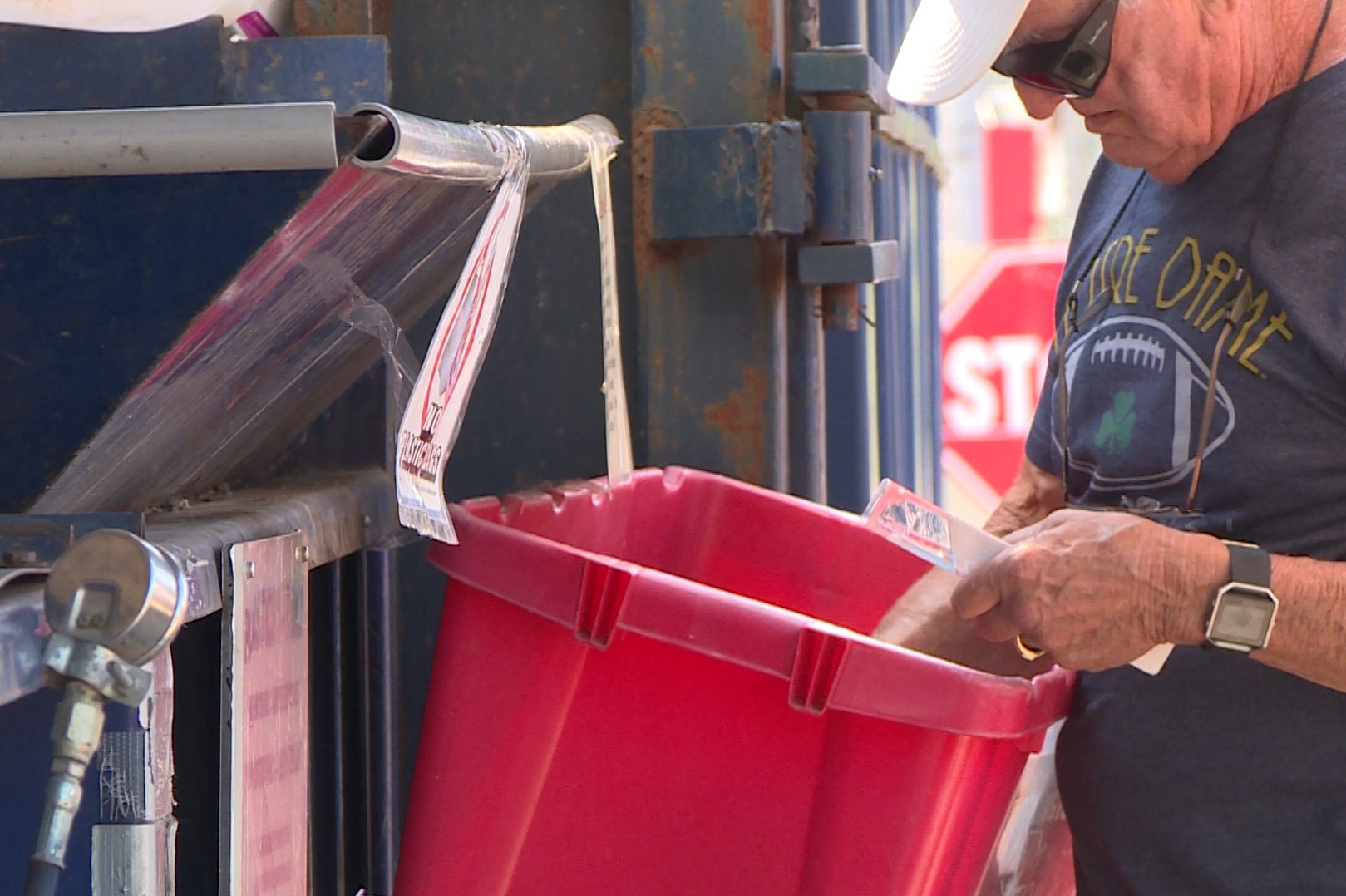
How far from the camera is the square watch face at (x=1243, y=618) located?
1.31 m

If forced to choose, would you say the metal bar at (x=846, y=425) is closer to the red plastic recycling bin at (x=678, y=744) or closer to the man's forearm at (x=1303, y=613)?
the red plastic recycling bin at (x=678, y=744)

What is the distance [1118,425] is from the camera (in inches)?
60.4

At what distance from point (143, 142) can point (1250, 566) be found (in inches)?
39.2

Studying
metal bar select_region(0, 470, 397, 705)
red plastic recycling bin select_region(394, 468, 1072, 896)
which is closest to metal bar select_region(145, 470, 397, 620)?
metal bar select_region(0, 470, 397, 705)

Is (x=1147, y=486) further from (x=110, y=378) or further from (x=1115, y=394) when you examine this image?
(x=110, y=378)

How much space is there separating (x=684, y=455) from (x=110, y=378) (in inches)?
38.1

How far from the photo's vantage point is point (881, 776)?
1312mm

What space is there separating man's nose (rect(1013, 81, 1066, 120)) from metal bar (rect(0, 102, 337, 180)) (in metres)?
0.90

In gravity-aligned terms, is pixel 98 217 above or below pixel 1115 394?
above

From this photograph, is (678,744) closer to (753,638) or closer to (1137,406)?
(753,638)

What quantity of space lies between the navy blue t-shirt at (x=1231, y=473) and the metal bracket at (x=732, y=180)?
462 millimetres

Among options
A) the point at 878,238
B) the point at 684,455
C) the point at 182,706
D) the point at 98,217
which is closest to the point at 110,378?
the point at 98,217

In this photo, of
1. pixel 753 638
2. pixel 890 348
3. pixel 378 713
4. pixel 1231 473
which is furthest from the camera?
pixel 890 348

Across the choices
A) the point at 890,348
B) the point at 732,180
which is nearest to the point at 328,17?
the point at 732,180
